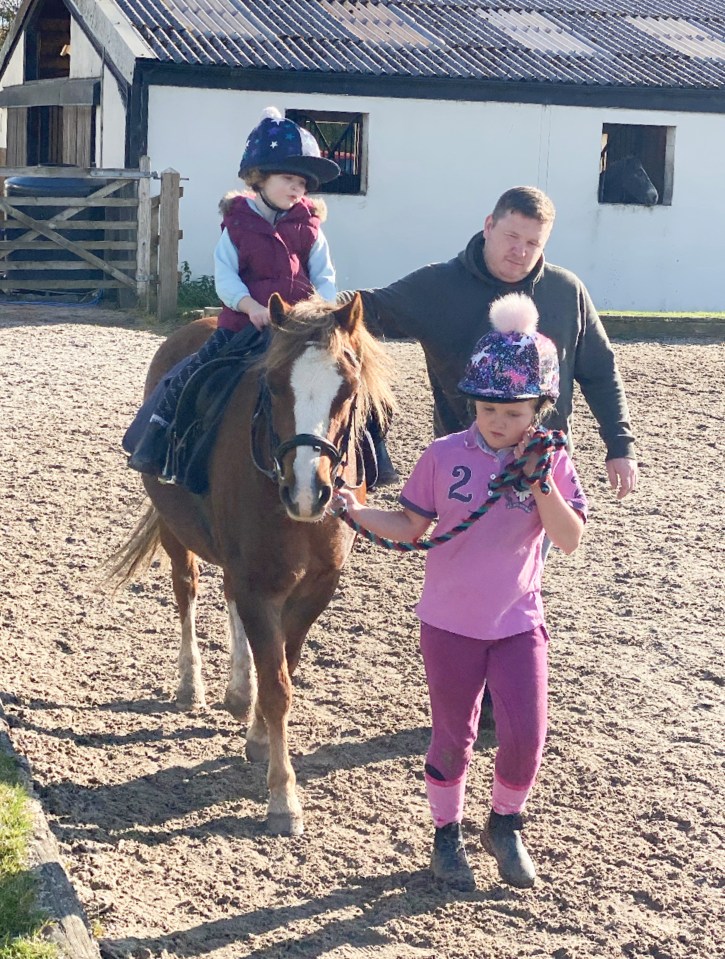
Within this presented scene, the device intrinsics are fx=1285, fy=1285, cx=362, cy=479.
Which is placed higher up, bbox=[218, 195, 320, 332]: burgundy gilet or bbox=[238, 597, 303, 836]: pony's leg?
bbox=[218, 195, 320, 332]: burgundy gilet

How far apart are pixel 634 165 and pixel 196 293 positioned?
22.5 feet

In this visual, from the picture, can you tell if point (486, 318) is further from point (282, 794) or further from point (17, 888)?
point (17, 888)

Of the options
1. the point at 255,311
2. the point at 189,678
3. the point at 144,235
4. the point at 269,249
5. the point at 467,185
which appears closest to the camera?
the point at 255,311

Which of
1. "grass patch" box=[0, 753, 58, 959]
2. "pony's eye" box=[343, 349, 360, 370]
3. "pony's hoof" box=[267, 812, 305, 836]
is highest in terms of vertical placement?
"pony's eye" box=[343, 349, 360, 370]

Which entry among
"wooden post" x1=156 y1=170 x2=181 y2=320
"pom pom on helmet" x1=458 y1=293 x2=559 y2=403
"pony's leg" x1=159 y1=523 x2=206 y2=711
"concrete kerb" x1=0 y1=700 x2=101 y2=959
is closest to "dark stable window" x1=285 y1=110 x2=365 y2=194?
"wooden post" x1=156 y1=170 x2=181 y2=320

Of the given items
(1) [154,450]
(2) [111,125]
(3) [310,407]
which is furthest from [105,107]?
(3) [310,407]

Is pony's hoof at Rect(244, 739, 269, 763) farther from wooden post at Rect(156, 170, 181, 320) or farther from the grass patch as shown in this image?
wooden post at Rect(156, 170, 181, 320)

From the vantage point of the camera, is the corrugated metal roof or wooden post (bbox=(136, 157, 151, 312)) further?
the corrugated metal roof

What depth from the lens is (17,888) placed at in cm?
311

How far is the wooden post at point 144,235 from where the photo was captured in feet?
47.7

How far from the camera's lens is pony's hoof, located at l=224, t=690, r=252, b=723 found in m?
4.75

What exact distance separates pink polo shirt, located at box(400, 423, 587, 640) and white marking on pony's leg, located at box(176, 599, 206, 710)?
178 centimetres

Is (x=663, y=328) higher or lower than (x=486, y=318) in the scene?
lower

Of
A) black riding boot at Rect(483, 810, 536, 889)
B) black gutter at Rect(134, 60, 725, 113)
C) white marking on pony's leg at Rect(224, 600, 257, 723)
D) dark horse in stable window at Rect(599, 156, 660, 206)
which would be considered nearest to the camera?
black riding boot at Rect(483, 810, 536, 889)
